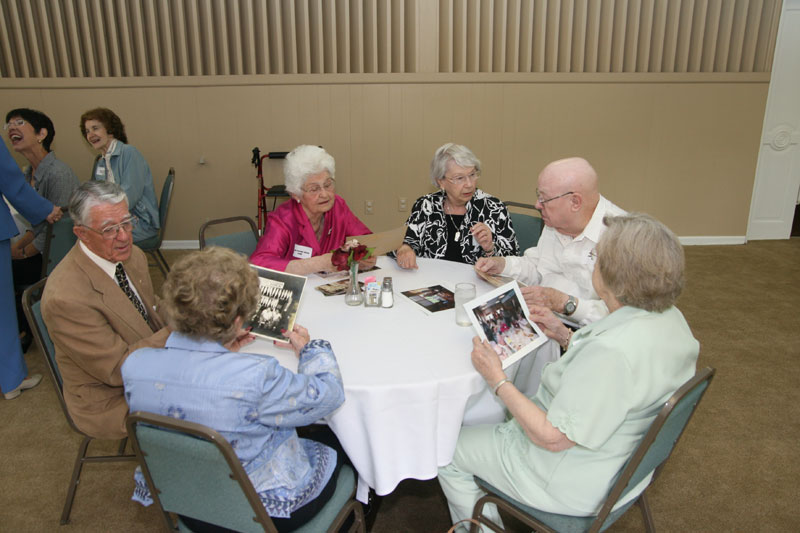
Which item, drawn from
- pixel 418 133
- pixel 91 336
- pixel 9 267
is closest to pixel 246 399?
pixel 91 336

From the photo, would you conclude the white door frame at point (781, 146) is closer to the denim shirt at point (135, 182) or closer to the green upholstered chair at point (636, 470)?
the green upholstered chair at point (636, 470)

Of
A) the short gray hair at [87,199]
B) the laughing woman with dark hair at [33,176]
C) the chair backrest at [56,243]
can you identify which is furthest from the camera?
the laughing woman with dark hair at [33,176]

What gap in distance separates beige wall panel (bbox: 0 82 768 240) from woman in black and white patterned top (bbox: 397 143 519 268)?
2.91m

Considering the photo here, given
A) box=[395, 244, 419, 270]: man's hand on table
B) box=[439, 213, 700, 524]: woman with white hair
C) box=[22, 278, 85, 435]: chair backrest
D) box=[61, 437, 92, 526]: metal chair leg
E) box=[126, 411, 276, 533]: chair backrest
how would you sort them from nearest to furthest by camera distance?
box=[126, 411, 276, 533]: chair backrest, box=[439, 213, 700, 524]: woman with white hair, box=[22, 278, 85, 435]: chair backrest, box=[61, 437, 92, 526]: metal chair leg, box=[395, 244, 419, 270]: man's hand on table

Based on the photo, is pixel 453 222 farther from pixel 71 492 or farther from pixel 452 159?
pixel 71 492

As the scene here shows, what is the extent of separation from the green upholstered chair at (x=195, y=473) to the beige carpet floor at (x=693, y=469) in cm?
94

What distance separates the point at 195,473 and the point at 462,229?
6.75 ft

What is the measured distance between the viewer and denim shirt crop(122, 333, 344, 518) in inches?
46.9

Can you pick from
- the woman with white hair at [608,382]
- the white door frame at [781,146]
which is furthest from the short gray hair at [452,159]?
the white door frame at [781,146]

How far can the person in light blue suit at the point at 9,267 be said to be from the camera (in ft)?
9.36

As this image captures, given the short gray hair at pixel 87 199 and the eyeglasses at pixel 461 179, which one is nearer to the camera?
the short gray hair at pixel 87 199

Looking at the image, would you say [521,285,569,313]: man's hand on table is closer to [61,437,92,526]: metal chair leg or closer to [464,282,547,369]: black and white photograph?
[464,282,547,369]: black and white photograph

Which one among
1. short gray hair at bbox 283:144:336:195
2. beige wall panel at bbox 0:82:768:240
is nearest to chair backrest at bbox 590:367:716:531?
short gray hair at bbox 283:144:336:195

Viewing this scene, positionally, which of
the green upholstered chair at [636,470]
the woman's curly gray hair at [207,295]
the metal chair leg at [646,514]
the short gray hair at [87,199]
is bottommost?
the metal chair leg at [646,514]
